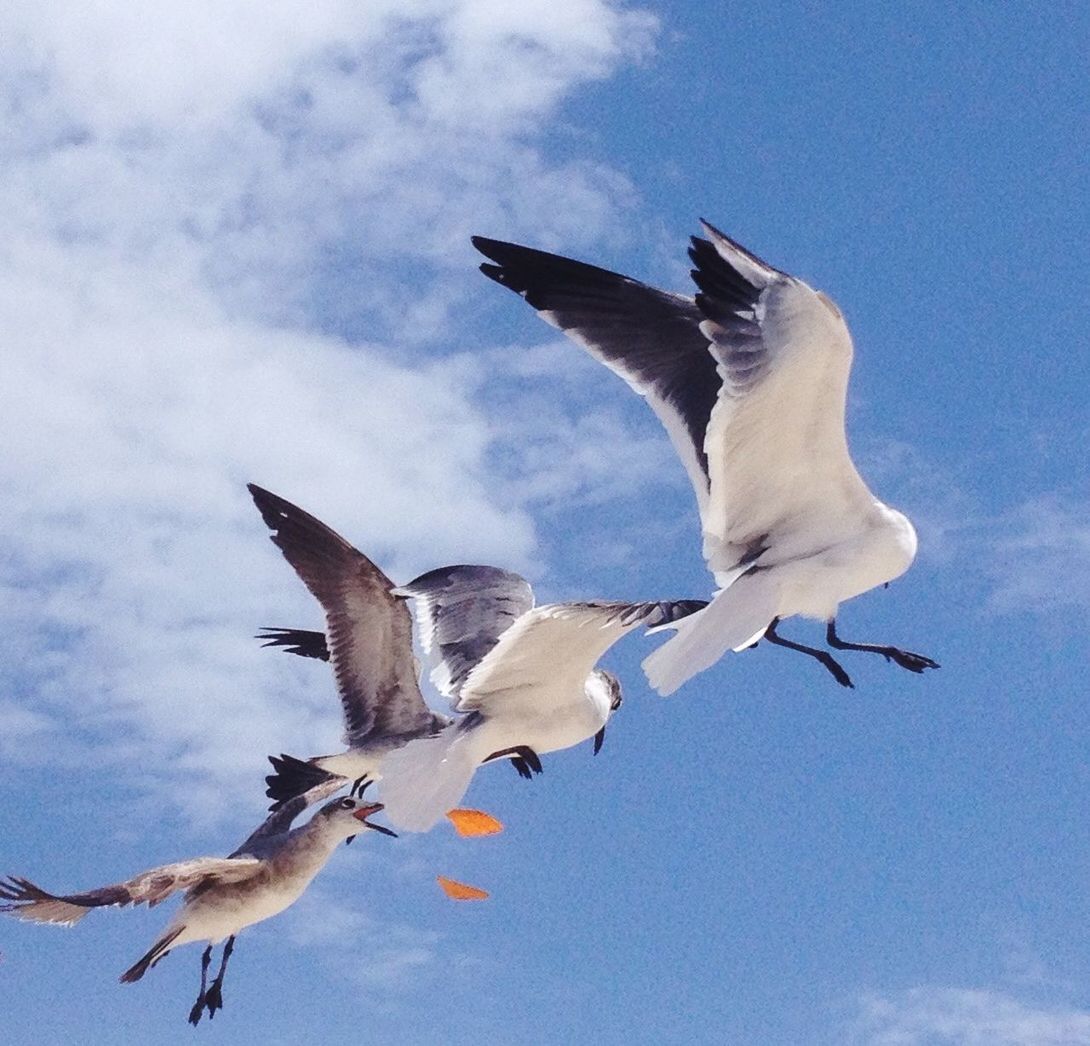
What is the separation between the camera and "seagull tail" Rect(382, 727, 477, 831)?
9.48 meters

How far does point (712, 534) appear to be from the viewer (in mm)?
9648

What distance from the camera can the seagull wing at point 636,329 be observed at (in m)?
9.71

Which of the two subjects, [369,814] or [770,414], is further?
[369,814]

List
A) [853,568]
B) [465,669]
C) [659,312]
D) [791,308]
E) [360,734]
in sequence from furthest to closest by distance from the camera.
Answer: [360,734] → [465,669] → [659,312] → [853,568] → [791,308]

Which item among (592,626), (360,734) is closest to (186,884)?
(360,734)

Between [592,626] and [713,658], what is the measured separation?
1111mm

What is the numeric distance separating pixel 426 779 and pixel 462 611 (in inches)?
75.8

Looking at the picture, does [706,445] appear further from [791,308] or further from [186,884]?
[186,884]

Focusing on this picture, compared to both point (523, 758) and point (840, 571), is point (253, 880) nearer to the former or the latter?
point (523, 758)

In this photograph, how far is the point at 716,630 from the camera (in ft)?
29.4

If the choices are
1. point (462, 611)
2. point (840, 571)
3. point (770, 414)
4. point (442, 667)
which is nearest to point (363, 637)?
point (462, 611)

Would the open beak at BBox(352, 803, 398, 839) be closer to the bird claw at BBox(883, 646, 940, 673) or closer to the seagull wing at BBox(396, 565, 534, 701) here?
the seagull wing at BBox(396, 565, 534, 701)

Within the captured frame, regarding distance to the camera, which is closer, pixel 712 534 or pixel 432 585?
pixel 712 534

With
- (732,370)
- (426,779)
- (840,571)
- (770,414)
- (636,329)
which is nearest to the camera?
(732,370)
